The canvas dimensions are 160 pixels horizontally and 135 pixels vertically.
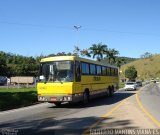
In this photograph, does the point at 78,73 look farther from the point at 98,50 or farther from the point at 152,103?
the point at 98,50

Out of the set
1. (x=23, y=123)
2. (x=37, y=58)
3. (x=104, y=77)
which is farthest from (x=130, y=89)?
(x=37, y=58)

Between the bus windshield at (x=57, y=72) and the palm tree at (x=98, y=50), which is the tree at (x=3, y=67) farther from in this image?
the bus windshield at (x=57, y=72)

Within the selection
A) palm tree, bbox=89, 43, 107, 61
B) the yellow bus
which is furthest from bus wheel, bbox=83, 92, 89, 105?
palm tree, bbox=89, 43, 107, 61

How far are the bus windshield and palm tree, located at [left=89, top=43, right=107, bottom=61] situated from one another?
Result: 69285 mm

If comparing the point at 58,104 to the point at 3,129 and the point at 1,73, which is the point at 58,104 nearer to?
the point at 3,129

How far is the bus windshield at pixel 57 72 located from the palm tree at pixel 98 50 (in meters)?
69.3

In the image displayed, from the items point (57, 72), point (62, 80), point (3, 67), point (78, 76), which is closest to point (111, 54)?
point (3, 67)

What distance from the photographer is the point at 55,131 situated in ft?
41.9

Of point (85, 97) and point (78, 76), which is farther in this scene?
point (85, 97)

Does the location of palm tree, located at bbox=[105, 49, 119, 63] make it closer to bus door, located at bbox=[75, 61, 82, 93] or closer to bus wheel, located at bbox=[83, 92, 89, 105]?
bus wheel, located at bbox=[83, 92, 89, 105]

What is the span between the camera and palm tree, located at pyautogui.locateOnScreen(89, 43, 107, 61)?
306ft

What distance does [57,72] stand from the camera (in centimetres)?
2309

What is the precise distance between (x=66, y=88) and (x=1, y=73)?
81.7 m

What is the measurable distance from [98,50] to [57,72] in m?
71.4
